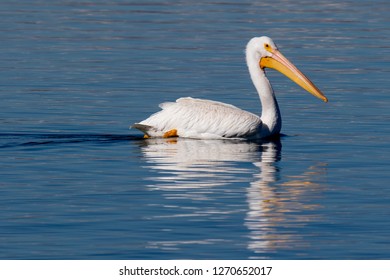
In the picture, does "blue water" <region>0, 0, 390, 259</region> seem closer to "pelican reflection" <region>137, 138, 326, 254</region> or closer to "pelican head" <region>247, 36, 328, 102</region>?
"pelican reflection" <region>137, 138, 326, 254</region>

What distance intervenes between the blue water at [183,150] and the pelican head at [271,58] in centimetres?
62

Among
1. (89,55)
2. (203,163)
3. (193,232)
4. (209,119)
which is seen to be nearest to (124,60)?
(89,55)

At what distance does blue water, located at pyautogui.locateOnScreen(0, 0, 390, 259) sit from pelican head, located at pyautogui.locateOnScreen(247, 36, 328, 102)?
62 cm

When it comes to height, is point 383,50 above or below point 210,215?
above

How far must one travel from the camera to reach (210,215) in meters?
10.4

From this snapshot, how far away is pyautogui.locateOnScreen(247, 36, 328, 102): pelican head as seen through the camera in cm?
1552

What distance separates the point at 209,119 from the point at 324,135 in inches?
54.1

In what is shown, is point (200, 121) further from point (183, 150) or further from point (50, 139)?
point (50, 139)

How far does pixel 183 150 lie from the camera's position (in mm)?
13750

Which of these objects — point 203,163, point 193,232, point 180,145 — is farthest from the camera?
point 180,145

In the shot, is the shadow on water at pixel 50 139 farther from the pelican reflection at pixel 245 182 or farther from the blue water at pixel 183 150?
the pelican reflection at pixel 245 182

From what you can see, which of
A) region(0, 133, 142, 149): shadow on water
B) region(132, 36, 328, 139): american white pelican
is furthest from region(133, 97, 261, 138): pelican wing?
region(0, 133, 142, 149): shadow on water

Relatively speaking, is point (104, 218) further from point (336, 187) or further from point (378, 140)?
point (378, 140)
